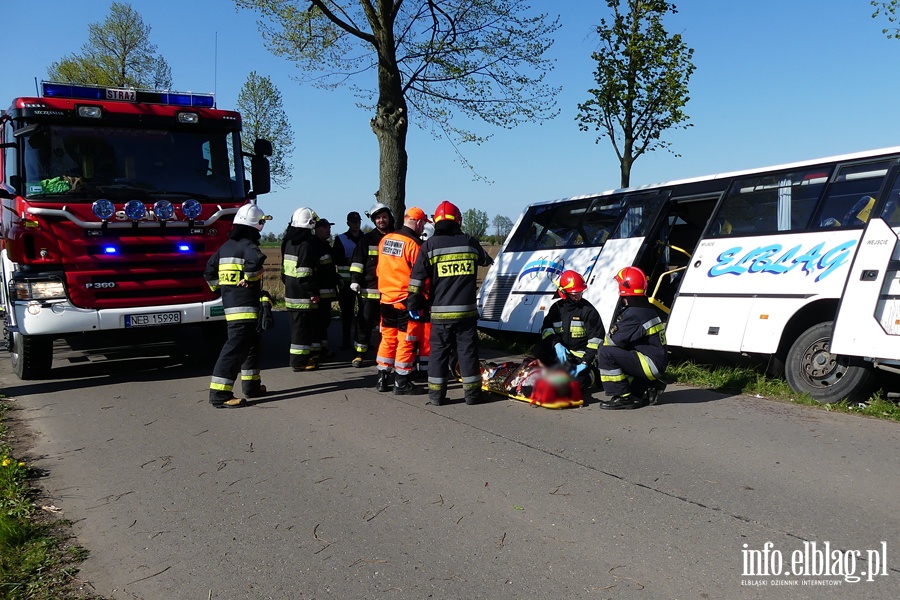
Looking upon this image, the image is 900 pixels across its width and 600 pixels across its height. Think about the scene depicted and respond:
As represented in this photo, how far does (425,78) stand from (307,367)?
695cm

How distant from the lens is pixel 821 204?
Answer: 716 centimetres

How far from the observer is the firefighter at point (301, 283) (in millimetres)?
9141

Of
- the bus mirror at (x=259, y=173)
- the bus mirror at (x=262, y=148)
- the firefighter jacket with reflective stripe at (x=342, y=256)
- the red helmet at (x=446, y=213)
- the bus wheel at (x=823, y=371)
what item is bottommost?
the bus wheel at (x=823, y=371)

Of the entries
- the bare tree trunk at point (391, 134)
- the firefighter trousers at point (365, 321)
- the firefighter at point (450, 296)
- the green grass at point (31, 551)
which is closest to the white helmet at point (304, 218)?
the firefighter trousers at point (365, 321)

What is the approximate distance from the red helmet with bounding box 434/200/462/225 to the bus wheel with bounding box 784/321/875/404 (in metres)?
3.39

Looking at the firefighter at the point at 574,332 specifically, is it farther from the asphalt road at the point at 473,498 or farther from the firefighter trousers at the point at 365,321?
the firefighter trousers at the point at 365,321

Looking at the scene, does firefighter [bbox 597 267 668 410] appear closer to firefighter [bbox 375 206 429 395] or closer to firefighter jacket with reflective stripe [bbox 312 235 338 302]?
firefighter [bbox 375 206 429 395]

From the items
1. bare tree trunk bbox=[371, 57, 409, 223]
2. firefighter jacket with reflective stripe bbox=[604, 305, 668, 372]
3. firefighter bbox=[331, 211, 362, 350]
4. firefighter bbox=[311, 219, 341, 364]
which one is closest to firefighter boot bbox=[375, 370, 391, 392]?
Result: firefighter bbox=[311, 219, 341, 364]

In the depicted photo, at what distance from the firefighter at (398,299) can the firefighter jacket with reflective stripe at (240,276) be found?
1.30 metres

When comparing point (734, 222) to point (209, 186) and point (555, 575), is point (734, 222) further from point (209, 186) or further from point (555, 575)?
point (209, 186)

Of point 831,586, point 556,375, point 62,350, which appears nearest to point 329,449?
point 556,375

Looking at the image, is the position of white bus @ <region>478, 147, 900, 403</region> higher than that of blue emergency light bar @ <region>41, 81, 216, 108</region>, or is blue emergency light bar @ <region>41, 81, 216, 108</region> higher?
blue emergency light bar @ <region>41, 81, 216, 108</region>

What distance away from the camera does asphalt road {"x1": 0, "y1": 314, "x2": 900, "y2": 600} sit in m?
3.56

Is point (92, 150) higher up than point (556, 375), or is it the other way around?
point (92, 150)
